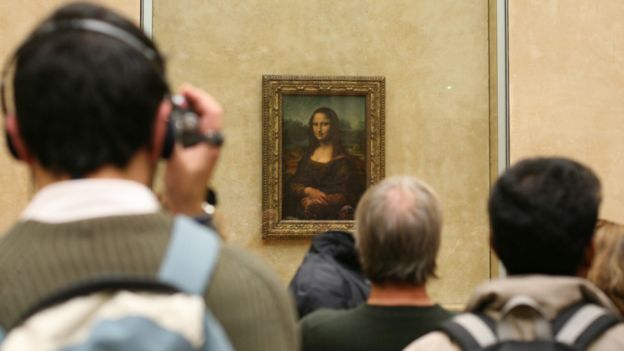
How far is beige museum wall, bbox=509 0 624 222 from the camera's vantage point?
10.6 m

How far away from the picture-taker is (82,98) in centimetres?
168

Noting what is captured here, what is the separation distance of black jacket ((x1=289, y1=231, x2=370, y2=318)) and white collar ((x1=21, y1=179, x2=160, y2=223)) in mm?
3136

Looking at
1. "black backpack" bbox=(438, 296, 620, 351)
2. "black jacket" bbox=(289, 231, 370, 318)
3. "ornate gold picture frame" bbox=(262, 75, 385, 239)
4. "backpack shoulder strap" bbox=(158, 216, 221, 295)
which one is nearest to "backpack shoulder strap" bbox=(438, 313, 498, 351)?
"black backpack" bbox=(438, 296, 620, 351)

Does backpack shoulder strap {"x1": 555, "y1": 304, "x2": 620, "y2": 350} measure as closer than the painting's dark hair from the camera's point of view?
Yes

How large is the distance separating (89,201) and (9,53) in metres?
8.74

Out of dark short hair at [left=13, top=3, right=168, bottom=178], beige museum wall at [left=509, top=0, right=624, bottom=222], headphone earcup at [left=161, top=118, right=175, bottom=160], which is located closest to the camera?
dark short hair at [left=13, top=3, right=168, bottom=178]

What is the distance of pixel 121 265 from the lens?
5.31ft

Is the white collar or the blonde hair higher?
the white collar

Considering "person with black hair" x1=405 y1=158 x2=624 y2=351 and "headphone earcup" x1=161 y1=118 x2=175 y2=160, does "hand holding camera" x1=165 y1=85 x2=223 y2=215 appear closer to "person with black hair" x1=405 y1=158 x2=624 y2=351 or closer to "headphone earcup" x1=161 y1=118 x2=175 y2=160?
"headphone earcup" x1=161 y1=118 x2=175 y2=160

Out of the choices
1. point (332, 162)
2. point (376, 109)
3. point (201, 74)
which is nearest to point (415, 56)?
point (376, 109)

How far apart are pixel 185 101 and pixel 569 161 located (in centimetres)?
143

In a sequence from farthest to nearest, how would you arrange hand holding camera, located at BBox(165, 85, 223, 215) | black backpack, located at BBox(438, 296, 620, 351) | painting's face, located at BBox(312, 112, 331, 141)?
painting's face, located at BBox(312, 112, 331, 141), black backpack, located at BBox(438, 296, 620, 351), hand holding camera, located at BBox(165, 85, 223, 215)

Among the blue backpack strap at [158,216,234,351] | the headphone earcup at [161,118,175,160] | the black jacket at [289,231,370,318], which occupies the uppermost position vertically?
the headphone earcup at [161,118,175,160]

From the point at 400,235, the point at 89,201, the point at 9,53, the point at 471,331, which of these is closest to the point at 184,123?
the point at 89,201
